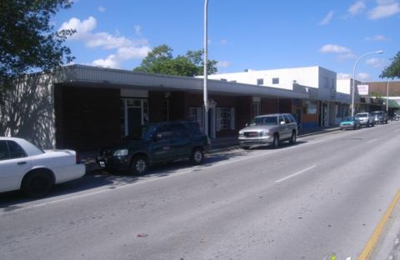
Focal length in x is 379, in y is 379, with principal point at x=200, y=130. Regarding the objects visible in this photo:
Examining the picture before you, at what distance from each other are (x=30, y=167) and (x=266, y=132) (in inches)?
532

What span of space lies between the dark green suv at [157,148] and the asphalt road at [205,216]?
56cm

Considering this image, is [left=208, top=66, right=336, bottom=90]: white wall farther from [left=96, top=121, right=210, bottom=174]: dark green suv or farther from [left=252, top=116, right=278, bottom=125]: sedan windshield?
[left=96, top=121, right=210, bottom=174]: dark green suv

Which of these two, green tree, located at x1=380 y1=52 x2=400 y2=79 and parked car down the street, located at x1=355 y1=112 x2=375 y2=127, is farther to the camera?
green tree, located at x1=380 y1=52 x2=400 y2=79

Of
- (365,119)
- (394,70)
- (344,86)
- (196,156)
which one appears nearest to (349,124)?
(365,119)

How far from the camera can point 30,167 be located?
9.09 metres

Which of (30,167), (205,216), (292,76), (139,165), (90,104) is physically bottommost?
(205,216)

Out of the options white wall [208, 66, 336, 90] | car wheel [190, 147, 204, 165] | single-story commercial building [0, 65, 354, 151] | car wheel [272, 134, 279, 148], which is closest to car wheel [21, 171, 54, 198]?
single-story commercial building [0, 65, 354, 151]

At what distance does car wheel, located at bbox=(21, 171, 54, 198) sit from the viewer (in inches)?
358

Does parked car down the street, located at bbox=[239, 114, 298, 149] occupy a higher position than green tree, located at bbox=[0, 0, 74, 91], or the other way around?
green tree, located at bbox=[0, 0, 74, 91]

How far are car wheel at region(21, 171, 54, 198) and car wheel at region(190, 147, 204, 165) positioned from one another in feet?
20.5

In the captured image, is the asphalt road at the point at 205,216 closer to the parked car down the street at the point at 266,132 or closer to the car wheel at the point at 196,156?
the car wheel at the point at 196,156

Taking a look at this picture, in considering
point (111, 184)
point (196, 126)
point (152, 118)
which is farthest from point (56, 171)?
point (152, 118)

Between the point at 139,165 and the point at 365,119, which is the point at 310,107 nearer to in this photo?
the point at 365,119

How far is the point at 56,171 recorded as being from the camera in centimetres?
962
